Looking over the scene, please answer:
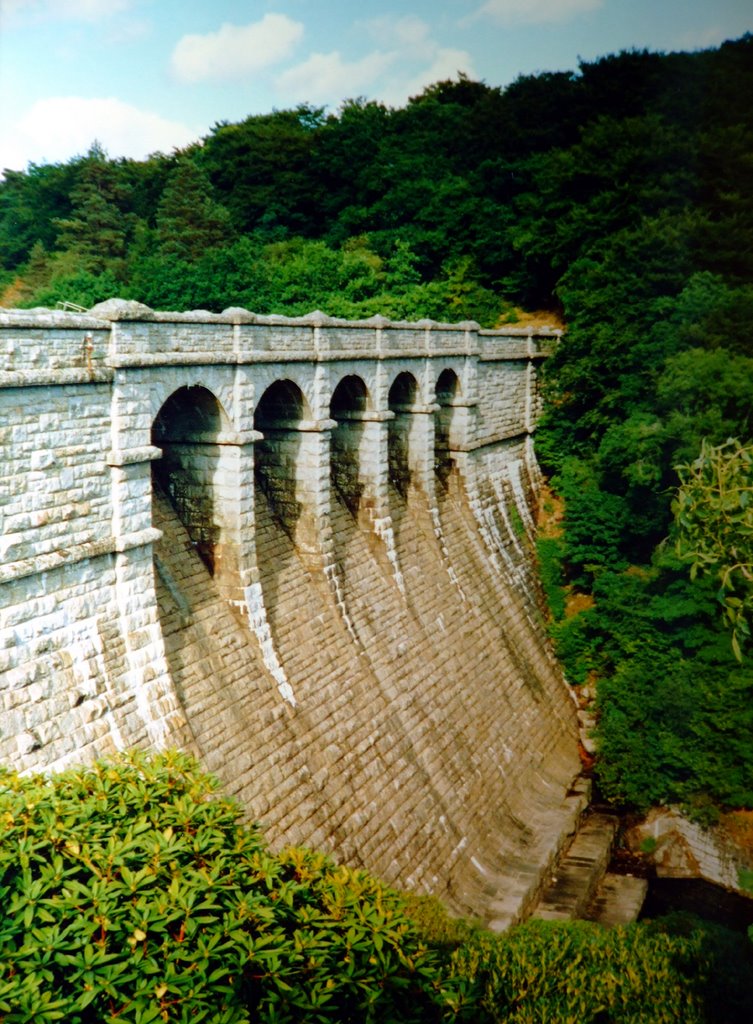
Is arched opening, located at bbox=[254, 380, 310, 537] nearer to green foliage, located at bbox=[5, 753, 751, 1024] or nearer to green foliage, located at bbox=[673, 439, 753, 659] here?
green foliage, located at bbox=[5, 753, 751, 1024]

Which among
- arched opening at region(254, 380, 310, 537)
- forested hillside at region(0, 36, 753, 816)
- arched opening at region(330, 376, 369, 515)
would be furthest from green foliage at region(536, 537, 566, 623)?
arched opening at region(254, 380, 310, 537)

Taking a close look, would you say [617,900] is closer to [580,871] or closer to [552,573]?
[580,871]

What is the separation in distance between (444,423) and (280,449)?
30.9 feet

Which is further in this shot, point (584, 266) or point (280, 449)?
point (584, 266)

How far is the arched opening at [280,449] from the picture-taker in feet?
63.9

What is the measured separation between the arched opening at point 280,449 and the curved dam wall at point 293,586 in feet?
0.14

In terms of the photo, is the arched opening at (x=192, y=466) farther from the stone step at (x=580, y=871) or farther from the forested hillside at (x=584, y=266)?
the stone step at (x=580, y=871)

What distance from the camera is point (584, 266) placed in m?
30.8

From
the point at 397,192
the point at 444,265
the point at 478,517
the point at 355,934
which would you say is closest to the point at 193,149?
the point at 397,192

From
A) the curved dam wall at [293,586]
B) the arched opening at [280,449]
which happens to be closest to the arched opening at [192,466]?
the curved dam wall at [293,586]

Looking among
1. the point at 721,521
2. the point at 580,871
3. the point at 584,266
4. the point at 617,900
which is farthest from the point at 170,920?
the point at 584,266

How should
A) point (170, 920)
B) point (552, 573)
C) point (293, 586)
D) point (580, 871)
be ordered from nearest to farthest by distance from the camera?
point (170, 920) < point (293, 586) < point (580, 871) < point (552, 573)

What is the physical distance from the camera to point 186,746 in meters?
14.0

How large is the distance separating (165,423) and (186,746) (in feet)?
20.2
